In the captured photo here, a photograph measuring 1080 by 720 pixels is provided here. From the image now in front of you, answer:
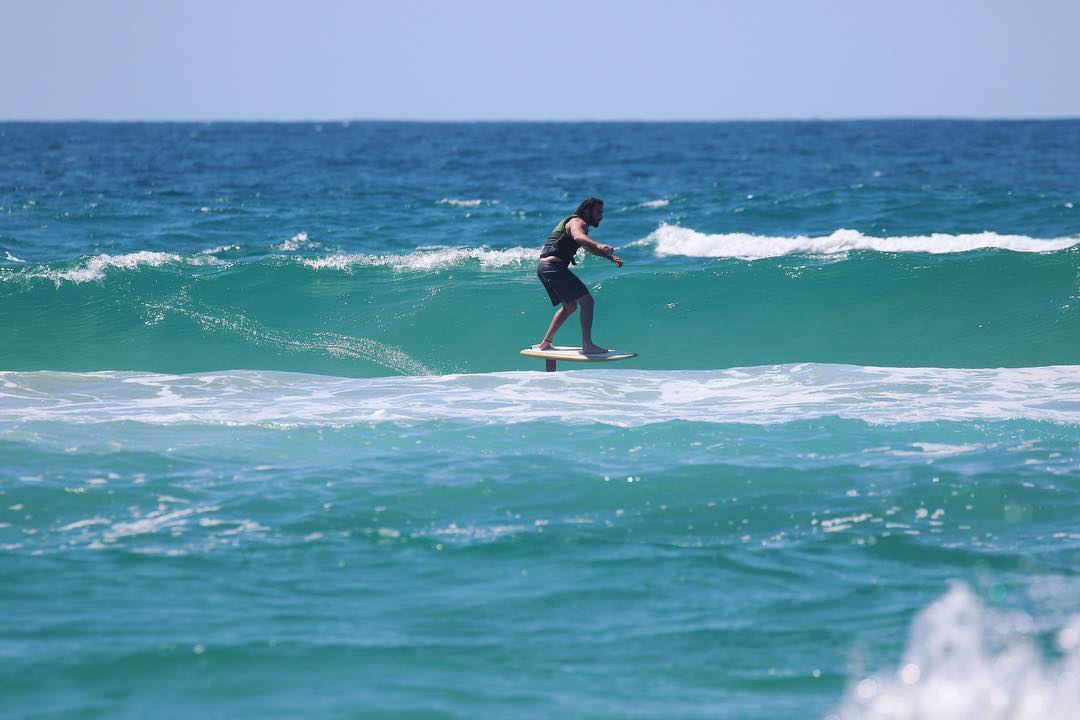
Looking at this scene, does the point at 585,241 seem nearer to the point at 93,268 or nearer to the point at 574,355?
the point at 574,355

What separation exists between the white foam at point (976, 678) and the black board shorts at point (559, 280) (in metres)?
5.81

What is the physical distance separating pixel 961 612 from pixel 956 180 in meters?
32.3

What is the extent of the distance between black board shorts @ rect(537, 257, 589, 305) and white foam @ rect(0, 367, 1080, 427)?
3.28 ft

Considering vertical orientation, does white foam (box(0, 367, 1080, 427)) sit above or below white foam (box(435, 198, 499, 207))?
below

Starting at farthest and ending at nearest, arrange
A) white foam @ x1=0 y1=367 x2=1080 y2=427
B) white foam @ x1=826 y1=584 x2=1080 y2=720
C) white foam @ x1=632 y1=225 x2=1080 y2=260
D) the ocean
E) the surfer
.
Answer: white foam @ x1=632 y1=225 x2=1080 y2=260, the surfer, white foam @ x1=0 y1=367 x2=1080 y2=427, the ocean, white foam @ x1=826 y1=584 x2=1080 y2=720

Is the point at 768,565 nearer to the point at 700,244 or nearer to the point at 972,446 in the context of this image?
the point at 972,446

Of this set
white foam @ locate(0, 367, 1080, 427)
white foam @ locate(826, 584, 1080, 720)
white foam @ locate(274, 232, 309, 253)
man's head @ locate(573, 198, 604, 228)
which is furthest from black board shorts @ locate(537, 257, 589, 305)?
white foam @ locate(274, 232, 309, 253)

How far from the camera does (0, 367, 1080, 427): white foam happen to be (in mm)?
10414

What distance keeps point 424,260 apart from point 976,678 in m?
15.1

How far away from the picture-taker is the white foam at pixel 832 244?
69.1 feet

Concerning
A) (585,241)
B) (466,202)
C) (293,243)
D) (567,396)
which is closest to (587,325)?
(567,396)

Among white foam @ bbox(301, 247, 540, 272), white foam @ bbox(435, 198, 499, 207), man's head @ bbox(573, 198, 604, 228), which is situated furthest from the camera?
white foam @ bbox(435, 198, 499, 207)

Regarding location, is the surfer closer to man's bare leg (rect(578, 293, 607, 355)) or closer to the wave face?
man's bare leg (rect(578, 293, 607, 355))

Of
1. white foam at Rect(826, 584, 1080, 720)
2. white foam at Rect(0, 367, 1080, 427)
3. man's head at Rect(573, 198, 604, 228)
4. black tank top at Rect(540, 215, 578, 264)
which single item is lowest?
white foam at Rect(826, 584, 1080, 720)
